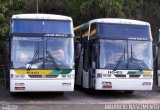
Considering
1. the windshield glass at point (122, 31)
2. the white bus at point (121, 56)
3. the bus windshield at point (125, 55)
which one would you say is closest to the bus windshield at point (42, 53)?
the white bus at point (121, 56)

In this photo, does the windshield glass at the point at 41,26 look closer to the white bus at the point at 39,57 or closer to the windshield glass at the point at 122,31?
the white bus at the point at 39,57

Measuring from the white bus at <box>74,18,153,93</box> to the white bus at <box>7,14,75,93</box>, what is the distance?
1314 millimetres

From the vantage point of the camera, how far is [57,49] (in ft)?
60.5

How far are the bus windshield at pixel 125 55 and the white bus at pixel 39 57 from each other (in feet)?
4.92

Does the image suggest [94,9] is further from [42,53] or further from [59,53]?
[42,53]

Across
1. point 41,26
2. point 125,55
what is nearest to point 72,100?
point 125,55

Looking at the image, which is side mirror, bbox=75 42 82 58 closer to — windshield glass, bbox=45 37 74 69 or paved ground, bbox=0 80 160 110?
paved ground, bbox=0 80 160 110

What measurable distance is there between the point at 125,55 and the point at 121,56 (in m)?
0.17

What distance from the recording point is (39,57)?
1820cm

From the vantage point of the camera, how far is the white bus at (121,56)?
18984 mm

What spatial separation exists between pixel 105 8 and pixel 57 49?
11.4 m

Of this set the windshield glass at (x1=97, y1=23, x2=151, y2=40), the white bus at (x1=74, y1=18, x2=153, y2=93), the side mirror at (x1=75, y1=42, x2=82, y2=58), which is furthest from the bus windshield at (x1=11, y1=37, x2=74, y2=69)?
the side mirror at (x1=75, y1=42, x2=82, y2=58)

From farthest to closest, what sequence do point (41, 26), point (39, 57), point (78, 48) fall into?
point (78, 48) → point (41, 26) → point (39, 57)

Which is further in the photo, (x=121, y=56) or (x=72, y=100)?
(x=121, y=56)
